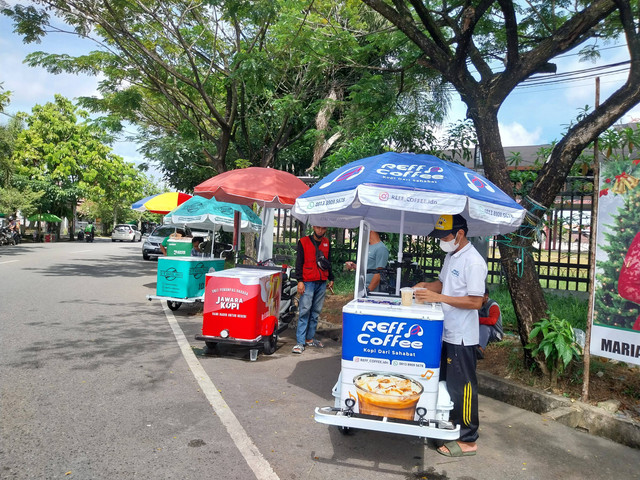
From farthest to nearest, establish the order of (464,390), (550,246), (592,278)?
1. (550,246)
2. (592,278)
3. (464,390)

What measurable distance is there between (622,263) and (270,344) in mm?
4401

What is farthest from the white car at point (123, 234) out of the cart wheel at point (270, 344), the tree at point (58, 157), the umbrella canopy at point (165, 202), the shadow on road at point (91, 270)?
the cart wheel at point (270, 344)

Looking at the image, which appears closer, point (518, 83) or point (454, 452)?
point (454, 452)

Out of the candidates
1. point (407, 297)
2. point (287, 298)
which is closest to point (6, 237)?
point (287, 298)

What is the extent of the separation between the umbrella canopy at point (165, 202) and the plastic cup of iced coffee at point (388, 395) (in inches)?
368

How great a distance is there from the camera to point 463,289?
4.19 m

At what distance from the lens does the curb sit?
4512mm

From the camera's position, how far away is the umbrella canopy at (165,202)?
12.2 meters

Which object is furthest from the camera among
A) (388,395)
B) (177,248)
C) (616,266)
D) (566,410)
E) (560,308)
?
(177,248)

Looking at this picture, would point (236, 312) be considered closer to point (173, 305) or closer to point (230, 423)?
point (230, 423)

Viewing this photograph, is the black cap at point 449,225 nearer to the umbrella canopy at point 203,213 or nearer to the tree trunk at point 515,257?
the tree trunk at point 515,257

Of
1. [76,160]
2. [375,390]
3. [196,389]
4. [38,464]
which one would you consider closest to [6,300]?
[196,389]

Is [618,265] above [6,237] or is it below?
above

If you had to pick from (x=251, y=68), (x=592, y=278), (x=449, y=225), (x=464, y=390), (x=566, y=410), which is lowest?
(x=566, y=410)
